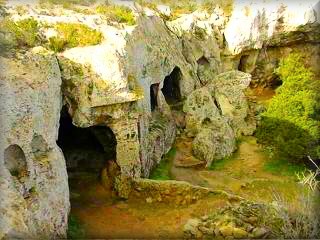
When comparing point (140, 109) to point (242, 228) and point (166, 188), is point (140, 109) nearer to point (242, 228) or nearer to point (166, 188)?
point (166, 188)

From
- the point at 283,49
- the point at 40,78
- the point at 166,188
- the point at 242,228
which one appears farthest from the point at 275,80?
the point at 40,78

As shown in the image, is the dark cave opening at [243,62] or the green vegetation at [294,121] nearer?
the green vegetation at [294,121]

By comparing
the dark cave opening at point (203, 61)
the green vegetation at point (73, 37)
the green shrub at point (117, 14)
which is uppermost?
the green shrub at point (117, 14)

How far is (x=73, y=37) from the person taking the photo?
16.6 metres

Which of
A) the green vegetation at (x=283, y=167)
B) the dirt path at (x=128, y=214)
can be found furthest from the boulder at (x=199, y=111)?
the dirt path at (x=128, y=214)

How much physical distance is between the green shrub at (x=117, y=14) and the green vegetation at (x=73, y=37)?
2.57m

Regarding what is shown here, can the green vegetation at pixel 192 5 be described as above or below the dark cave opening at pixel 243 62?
above

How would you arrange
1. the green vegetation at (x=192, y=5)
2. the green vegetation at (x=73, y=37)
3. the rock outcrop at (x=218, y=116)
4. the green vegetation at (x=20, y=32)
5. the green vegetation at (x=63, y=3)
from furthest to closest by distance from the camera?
the green vegetation at (x=192, y=5) < the rock outcrop at (x=218, y=116) < the green vegetation at (x=63, y=3) < the green vegetation at (x=73, y=37) < the green vegetation at (x=20, y=32)

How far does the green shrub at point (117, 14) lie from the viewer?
64.1 feet

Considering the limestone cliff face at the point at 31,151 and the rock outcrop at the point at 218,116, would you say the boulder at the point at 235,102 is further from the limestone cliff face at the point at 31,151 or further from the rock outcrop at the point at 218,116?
the limestone cliff face at the point at 31,151

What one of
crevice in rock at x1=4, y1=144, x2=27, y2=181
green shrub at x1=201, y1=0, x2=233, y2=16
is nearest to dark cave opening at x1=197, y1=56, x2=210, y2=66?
green shrub at x1=201, y1=0, x2=233, y2=16

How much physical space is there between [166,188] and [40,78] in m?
6.42

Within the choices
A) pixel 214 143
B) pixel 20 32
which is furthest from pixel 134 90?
pixel 214 143

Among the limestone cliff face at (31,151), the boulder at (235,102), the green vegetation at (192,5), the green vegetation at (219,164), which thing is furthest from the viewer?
the green vegetation at (192,5)
